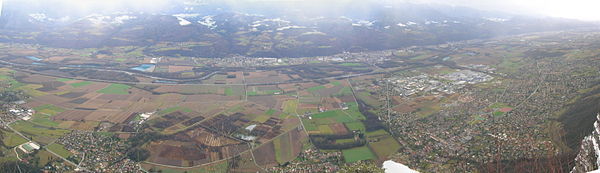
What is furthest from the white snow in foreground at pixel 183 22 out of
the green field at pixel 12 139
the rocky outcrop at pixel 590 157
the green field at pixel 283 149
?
the rocky outcrop at pixel 590 157

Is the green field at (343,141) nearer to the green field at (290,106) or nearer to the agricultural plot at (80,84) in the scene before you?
the green field at (290,106)

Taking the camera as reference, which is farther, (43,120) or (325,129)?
(325,129)

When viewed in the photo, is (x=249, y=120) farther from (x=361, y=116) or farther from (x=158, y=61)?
(x=158, y=61)

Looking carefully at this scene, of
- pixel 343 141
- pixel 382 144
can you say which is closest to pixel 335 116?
pixel 343 141

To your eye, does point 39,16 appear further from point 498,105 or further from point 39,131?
point 498,105

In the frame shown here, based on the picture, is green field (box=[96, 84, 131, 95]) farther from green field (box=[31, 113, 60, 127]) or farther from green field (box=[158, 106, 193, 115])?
green field (box=[31, 113, 60, 127])
